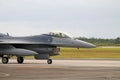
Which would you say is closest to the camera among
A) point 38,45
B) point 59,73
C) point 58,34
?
point 59,73

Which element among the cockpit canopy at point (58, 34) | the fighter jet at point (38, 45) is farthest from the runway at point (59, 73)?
the cockpit canopy at point (58, 34)

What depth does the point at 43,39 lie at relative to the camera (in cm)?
4016

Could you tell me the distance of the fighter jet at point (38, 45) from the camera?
39156 mm

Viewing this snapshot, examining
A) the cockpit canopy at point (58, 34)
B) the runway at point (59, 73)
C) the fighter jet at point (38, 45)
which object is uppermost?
the cockpit canopy at point (58, 34)

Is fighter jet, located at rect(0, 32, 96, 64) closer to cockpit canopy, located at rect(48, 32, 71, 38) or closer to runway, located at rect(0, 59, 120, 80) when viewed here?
cockpit canopy, located at rect(48, 32, 71, 38)

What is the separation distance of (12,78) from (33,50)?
58.5 ft

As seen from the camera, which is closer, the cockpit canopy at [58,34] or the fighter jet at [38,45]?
the fighter jet at [38,45]

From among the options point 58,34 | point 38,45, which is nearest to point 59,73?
point 38,45

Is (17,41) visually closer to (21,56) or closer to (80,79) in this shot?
(21,56)

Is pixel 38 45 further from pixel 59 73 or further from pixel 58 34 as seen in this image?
pixel 59 73

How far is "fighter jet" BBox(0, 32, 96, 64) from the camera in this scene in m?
39.2

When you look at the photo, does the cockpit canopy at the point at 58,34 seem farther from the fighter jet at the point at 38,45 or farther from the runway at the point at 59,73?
the runway at the point at 59,73

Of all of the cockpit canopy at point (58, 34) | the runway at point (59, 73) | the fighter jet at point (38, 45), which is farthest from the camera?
the cockpit canopy at point (58, 34)

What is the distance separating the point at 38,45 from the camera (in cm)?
4006
